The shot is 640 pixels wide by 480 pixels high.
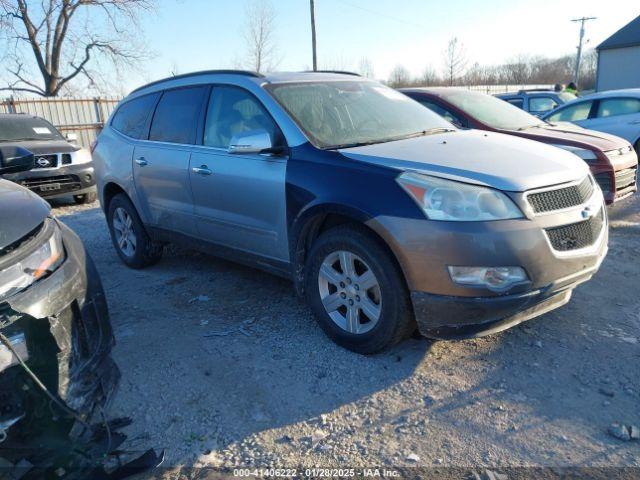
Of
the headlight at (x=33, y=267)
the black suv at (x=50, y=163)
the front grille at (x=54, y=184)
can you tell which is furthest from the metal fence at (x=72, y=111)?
the headlight at (x=33, y=267)

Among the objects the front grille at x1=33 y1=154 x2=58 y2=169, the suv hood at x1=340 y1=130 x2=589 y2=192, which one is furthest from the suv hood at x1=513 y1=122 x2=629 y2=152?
the front grille at x1=33 y1=154 x2=58 y2=169

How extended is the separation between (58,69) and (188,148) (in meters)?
28.1

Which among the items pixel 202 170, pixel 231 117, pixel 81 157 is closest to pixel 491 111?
pixel 231 117

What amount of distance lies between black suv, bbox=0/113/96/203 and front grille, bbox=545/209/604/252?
840cm

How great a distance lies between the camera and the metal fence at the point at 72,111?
1711 cm

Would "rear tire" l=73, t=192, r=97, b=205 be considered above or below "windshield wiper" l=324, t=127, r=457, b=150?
below

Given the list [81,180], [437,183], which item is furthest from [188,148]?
[81,180]

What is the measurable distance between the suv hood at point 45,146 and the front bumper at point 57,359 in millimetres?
7416

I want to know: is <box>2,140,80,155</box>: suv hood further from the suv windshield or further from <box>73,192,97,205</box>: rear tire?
<box>73,192,97,205</box>: rear tire

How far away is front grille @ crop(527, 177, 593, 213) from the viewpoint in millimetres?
3004

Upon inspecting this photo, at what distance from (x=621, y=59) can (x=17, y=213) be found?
41.3m

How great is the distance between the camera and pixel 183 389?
3123mm

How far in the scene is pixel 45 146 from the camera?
934 centimetres

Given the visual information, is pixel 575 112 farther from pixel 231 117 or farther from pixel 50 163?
pixel 50 163
